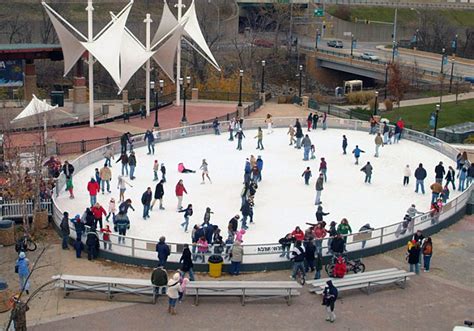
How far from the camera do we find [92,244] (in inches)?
819

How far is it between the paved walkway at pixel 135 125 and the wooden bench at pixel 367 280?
1993 cm

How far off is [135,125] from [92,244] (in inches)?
879

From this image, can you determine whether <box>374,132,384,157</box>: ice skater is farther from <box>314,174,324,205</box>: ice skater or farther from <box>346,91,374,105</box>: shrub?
<box>346,91,374,105</box>: shrub

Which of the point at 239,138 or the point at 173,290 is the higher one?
the point at 239,138

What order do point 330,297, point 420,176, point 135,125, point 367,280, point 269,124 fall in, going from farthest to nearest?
point 135,125 → point 269,124 → point 420,176 → point 367,280 → point 330,297

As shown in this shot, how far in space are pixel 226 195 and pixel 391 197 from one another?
6420 millimetres

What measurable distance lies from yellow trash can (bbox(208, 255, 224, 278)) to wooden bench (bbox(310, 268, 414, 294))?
2.65m

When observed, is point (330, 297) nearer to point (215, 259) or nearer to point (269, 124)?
point (215, 259)

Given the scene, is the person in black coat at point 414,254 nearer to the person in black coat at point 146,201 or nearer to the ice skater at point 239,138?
the person in black coat at point 146,201

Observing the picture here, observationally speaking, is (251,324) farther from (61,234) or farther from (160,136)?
(160,136)

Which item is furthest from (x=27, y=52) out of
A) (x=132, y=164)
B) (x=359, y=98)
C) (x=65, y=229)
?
(x=359, y=98)

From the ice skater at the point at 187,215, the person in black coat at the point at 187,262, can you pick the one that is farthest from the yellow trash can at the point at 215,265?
the ice skater at the point at 187,215

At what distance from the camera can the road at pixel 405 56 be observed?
77.2 meters

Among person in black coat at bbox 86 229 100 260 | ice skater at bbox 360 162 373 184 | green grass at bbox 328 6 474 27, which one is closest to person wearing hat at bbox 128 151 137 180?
person in black coat at bbox 86 229 100 260
